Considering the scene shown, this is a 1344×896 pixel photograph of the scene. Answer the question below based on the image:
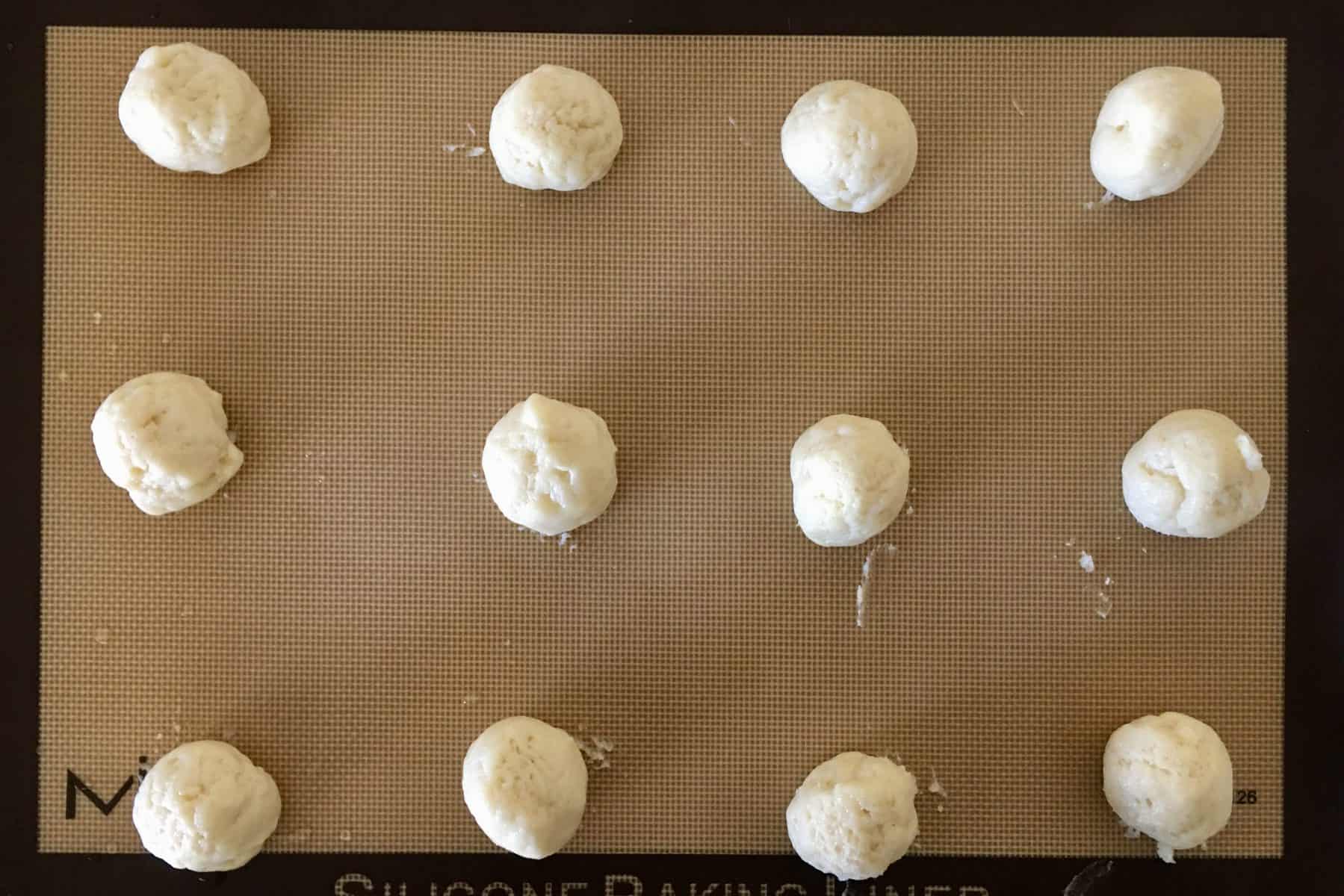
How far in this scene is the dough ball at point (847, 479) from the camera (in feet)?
4.56

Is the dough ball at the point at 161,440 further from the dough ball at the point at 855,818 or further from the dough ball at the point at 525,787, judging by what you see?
the dough ball at the point at 855,818

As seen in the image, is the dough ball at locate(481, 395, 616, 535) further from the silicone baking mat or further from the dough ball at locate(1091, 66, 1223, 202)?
the dough ball at locate(1091, 66, 1223, 202)

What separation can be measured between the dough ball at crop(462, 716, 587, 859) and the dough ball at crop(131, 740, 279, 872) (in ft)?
1.04

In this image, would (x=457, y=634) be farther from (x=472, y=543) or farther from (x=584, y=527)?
(x=584, y=527)

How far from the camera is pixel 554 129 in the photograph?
1416 mm

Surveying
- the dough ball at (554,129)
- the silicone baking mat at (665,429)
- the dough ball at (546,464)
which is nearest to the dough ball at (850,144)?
the silicone baking mat at (665,429)

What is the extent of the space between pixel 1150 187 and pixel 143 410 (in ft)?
4.96

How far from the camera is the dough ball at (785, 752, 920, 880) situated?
1.39 metres

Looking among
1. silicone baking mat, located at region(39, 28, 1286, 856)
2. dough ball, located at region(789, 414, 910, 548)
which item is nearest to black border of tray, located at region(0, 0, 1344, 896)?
silicone baking mat, located at region(39, 28, 1286, 856)

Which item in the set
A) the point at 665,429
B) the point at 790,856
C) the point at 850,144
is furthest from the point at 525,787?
the point at 850,144

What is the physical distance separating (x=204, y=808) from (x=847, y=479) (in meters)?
1.03

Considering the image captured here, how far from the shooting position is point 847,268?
1522mm

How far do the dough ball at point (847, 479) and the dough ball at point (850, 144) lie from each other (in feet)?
1.11

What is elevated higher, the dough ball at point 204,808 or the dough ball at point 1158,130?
the dough ball at point 1158,130
